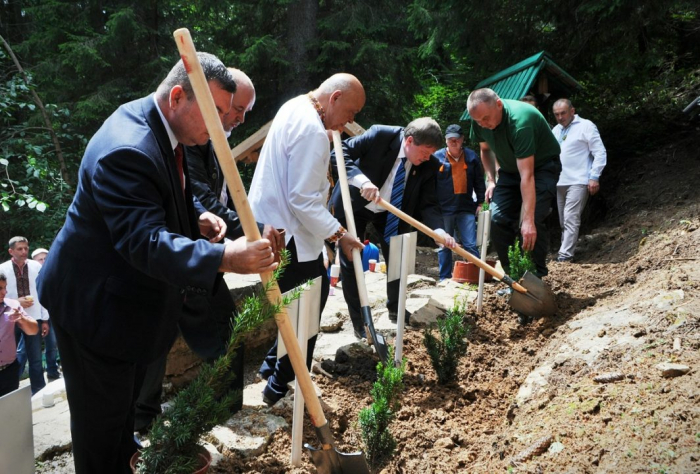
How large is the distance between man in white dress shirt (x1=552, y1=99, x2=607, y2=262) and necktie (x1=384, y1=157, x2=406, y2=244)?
11.0 ft

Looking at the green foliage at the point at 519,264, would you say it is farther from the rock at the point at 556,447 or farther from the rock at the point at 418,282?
the rock at the point at 556,447

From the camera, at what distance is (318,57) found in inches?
486

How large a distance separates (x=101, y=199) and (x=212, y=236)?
0.96 metres

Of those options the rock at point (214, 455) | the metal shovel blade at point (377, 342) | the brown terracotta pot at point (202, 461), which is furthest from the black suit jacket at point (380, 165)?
the brown terracotta pot at point (202, 461)

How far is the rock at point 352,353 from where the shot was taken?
4.70 m

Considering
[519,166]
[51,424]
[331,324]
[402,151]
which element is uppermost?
[402,151]

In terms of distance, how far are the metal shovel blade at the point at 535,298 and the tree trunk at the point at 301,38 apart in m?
8.48

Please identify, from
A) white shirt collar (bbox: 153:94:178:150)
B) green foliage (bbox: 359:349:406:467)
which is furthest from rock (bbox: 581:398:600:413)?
white shirt collar (bbox: 153:94:178:150)

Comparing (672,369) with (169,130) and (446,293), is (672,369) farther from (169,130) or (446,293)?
(446,293)

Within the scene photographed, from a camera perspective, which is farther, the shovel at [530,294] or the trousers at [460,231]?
the trousers at [460,231]

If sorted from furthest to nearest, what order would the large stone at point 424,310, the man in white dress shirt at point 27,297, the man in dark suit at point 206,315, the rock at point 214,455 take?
the man in white dress shirt at point 27,297 < the large stone at point 424,310 < the man in dark suit at point 206,315 < the rock at point 214,455

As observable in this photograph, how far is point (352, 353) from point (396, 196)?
153cm

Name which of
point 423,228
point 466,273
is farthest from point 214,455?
point 466,273

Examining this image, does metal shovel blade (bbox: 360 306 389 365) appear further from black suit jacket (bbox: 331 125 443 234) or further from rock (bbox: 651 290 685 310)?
rock (bbox: 651 290 685 310)
